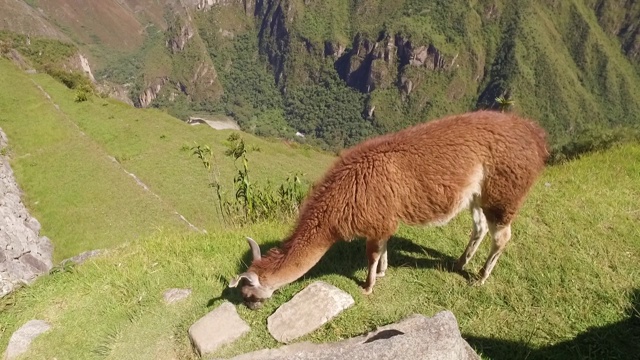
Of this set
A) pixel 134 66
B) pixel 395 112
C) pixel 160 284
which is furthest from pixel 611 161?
pixel 134 66

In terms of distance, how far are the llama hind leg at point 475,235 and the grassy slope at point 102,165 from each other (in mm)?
12830

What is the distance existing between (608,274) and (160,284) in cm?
509

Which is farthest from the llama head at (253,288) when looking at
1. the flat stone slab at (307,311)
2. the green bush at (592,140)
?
the green bush at (592,140)

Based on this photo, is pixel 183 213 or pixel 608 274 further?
pixel 183 213

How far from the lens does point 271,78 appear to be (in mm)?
198375

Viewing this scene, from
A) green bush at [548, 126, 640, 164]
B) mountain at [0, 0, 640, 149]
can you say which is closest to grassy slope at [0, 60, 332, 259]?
green bush at [548, 126, 640, 164]

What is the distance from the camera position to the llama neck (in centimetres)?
432

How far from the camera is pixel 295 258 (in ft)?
14.4

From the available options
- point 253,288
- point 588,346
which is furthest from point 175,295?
point 588,346

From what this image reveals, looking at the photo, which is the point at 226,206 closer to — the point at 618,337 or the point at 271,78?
the point at 618,337

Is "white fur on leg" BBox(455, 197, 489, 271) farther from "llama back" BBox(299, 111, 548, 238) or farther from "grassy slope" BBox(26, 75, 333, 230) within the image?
"grassy slope" BBox(26, 75, 333, 230)

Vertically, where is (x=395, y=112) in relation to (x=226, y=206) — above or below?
below

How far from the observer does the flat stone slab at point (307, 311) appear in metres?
4.24

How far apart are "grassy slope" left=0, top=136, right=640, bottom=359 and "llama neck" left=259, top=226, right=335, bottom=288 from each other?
47 centimetres
